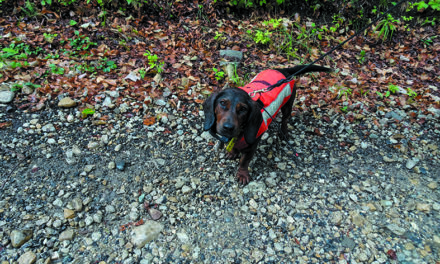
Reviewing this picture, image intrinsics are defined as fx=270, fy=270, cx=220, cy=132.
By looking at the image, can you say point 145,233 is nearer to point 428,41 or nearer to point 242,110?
point 242,110

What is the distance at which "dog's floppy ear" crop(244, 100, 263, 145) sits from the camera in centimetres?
284

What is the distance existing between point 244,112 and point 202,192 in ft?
3.58

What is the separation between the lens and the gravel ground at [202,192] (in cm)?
261

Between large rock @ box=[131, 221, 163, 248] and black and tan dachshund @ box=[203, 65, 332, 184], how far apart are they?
111 cm

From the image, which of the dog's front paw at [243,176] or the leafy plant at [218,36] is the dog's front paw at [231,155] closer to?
the dog's front paw at [243,176]

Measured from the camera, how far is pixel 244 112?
9.12ft

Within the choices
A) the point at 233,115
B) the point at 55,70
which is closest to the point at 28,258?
the point at 233,115

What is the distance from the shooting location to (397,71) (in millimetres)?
5340

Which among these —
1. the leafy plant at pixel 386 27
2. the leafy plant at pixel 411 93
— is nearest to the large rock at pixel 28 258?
the leafy plant at pixel 411 93

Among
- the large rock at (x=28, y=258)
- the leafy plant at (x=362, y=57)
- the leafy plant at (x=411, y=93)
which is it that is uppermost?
the leafy plant at (x=362, y=57)

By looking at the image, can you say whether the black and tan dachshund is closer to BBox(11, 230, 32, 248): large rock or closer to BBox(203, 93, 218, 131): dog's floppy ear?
BBox(203, 93, 218, 131): dog's floppy ear

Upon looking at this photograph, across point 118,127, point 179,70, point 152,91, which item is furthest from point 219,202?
point 179,70

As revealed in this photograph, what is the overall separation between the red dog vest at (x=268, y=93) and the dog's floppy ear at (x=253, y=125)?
0.11 metres

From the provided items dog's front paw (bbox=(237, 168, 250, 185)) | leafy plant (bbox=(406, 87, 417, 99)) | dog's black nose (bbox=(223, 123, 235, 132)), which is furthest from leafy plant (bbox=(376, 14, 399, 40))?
dog's black nose (bbox=(223, 123, 235, 132))
